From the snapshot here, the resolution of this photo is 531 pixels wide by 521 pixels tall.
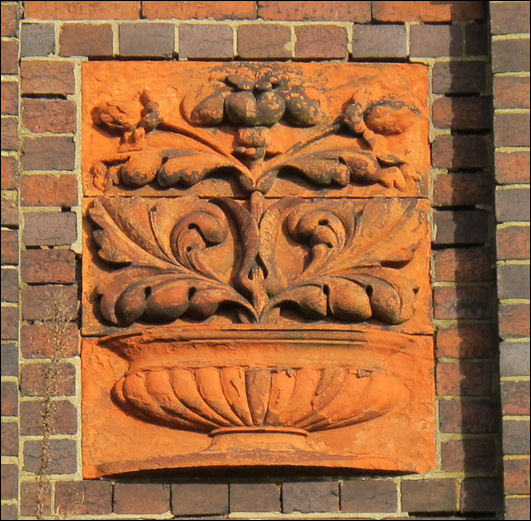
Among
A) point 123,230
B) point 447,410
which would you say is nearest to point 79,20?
point 123,230

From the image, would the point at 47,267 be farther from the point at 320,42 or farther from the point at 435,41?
the point at 435,41

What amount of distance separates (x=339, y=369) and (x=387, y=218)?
17.8 inches

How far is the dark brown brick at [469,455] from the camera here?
16.4 feet

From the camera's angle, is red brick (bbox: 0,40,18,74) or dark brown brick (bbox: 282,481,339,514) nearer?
dark brown brick (bbox: 282,481,339,514)

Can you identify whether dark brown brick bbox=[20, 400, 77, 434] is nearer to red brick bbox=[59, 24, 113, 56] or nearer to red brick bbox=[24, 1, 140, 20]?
red brick bbox=[59, 24, 113, 56]

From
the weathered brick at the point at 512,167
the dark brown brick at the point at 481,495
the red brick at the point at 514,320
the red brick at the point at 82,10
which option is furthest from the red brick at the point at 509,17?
the dark brown brick at the point at 481,495

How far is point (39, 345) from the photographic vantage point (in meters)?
5.01

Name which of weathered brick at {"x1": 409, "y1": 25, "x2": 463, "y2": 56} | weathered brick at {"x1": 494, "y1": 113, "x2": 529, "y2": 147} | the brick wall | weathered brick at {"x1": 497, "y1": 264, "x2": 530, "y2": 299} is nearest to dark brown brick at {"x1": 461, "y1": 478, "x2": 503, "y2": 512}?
the brick wall

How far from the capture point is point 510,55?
510cm

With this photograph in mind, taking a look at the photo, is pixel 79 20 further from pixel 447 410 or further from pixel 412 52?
→ pixel 447 410

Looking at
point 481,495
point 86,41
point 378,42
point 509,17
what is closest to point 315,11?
point 378,42

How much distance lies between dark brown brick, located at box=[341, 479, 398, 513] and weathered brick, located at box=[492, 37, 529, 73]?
1.18 meters

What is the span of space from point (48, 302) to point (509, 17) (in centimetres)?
149

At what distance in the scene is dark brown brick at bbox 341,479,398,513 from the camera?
4965 mm
